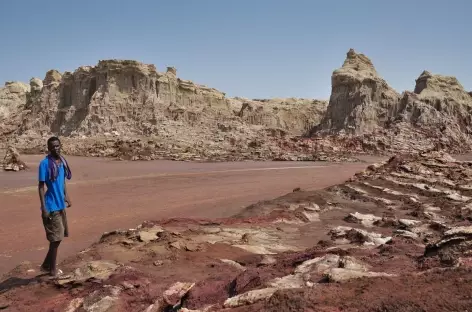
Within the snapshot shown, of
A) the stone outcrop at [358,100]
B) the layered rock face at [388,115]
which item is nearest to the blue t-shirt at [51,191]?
the layered rock face at [388,115]

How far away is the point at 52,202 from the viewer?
4723 millimetres

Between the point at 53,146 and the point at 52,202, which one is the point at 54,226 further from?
the point at 53,146

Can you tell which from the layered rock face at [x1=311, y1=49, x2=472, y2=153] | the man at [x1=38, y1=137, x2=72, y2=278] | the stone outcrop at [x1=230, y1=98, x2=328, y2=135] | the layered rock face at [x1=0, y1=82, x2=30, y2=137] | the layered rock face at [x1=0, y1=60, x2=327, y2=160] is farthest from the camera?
the stone outcrop at [x1=230, y1=98, x2=328, y2=135]

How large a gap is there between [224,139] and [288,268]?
36.3 meters

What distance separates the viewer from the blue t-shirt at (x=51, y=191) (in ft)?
15.4

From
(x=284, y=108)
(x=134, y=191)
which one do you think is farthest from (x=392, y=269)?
(x=284, y=108)

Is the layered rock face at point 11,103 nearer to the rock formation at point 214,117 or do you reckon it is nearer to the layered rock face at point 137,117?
the rock formation at point 214,117

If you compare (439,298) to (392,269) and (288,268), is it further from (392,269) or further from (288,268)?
(288,268)

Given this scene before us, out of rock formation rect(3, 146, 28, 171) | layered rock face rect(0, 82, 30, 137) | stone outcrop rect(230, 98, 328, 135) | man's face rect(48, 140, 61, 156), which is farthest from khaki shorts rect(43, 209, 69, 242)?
stone outcrop rect(230, 98, 328, 135)

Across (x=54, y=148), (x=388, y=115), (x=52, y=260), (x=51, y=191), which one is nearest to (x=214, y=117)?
(x=388, y=115)

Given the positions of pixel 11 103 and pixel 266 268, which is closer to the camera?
pixel 266 268

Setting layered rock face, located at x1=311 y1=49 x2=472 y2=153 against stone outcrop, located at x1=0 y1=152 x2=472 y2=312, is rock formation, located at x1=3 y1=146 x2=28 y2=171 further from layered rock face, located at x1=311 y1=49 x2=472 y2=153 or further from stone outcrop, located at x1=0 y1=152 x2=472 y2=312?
layered rock face, located at x1=311 y1=49 x2=472 y2=153

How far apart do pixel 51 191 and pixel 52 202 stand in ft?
0.41

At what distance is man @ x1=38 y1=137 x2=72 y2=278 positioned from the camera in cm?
469
